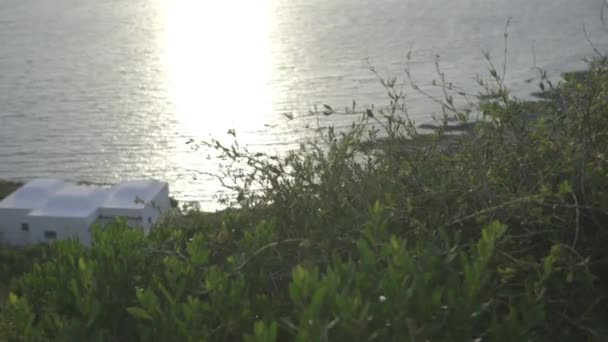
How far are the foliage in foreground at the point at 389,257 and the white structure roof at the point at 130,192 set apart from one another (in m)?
13.9

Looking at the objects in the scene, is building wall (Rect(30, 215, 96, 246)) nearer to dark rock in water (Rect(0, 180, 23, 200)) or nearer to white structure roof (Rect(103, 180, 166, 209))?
white structure roof (Rect(103, 180, 166, 209))

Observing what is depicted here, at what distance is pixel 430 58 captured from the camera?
119 ft

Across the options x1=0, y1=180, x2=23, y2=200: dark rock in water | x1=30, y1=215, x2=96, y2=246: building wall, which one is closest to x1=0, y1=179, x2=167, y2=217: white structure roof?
x1=30, y1=215, x2=96, y2=246: building wall

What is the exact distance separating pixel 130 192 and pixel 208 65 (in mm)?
21336

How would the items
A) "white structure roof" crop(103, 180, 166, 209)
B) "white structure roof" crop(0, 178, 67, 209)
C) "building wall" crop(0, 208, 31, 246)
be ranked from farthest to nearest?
1. "white structure roof" crop(0, 178, 67, 209)
2. "building wall" crop(0, 208, 31, 246)
3. "white structure roof" crop(103, 180, 166, 209)

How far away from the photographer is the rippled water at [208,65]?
2800cm

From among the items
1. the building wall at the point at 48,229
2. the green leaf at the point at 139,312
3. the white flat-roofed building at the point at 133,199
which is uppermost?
the green leaf at the point at 139,312

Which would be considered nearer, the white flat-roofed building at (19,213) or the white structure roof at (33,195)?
the white flat-roofed building at (19,213)

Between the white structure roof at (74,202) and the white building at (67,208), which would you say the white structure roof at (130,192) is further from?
the white structure roof at (74,202)

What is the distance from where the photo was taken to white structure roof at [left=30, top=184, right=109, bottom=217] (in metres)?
17.4

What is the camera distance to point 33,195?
18.9 metres

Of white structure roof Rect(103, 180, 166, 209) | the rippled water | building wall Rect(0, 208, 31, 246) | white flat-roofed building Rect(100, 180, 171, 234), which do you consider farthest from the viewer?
the rippled water

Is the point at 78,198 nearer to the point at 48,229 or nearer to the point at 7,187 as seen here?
the point at 48,229

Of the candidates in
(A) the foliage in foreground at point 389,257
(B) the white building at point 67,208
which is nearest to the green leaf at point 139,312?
(A) the foliage in foreground at point 389,257
